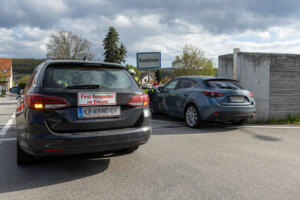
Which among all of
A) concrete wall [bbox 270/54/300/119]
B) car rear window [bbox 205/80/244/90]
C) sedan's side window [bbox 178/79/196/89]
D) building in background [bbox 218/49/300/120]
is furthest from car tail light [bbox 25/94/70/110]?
concrete wall [bbox 270/54/300/119]

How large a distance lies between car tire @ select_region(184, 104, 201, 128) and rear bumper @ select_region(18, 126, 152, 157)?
153 inches

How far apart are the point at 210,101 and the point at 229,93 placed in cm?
54

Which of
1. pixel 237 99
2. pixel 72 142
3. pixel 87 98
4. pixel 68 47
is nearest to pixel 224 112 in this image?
pixel 237 99

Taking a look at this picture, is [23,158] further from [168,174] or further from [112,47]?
[112,47]

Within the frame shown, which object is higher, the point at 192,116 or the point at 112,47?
the point at 112,47

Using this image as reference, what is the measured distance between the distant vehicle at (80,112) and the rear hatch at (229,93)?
134 inches

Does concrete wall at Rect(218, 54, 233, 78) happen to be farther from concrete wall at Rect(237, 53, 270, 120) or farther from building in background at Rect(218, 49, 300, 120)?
concrete wall at Rect(237, 53, 270, 120)

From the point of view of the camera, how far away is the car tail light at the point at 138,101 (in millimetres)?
3434

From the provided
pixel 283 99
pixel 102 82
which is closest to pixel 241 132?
pixel 283 99

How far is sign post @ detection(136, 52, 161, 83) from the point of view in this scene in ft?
49.3

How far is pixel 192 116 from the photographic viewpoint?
7.02m

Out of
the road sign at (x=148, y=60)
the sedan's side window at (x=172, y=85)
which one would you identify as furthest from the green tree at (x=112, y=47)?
the sedan's side window at (x=172, y=85)

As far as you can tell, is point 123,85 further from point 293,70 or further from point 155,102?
point 293,70

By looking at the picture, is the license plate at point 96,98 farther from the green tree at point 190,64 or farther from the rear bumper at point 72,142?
the green tree at point 190,64
